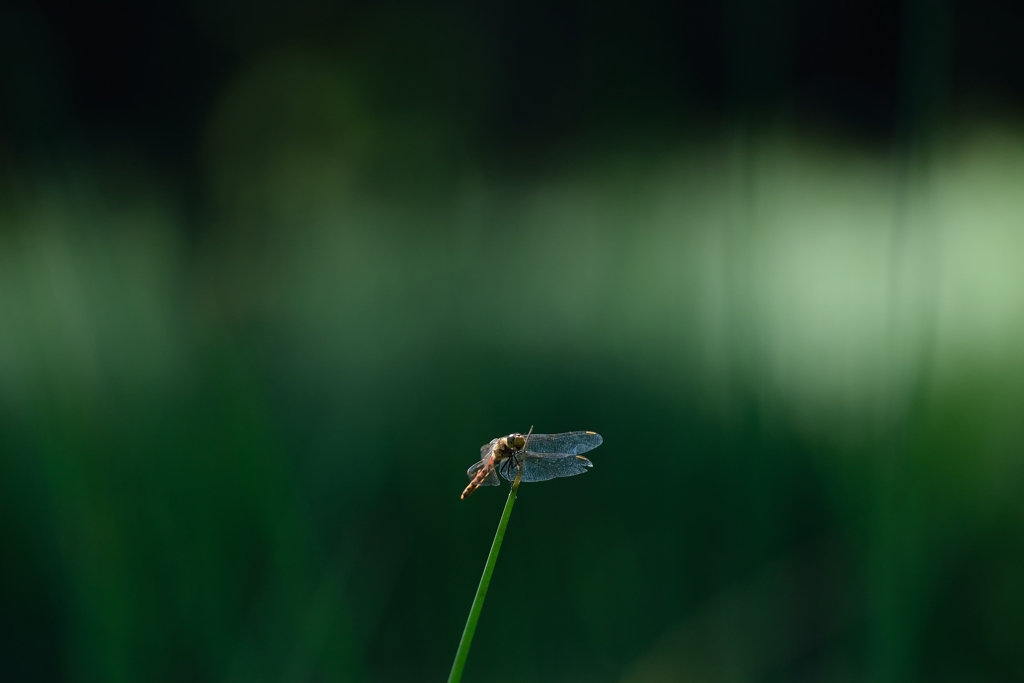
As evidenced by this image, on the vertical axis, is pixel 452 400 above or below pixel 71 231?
below

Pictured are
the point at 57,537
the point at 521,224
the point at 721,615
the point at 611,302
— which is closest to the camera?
the point at 57,537

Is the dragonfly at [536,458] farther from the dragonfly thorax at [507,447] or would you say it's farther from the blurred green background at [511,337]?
the blurred green background at [511,337]

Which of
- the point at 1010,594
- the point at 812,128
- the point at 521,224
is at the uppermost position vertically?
the point at 812,128

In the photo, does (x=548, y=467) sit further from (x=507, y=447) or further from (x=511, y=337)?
(x=511, y=337)

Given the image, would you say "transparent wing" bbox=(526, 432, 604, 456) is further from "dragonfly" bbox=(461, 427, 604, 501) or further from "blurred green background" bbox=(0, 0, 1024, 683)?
"blurred green background" bbox=(0, 0, 1024, 683)

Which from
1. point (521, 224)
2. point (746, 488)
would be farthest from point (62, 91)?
point (746, 488)

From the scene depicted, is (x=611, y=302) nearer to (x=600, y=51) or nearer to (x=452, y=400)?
(x=452, y=400)

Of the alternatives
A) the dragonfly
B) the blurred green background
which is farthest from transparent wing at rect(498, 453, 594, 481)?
the blurred green background

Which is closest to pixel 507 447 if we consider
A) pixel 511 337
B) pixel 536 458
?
pixel 536 458

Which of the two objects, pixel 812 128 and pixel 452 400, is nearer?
pixel 452 400
